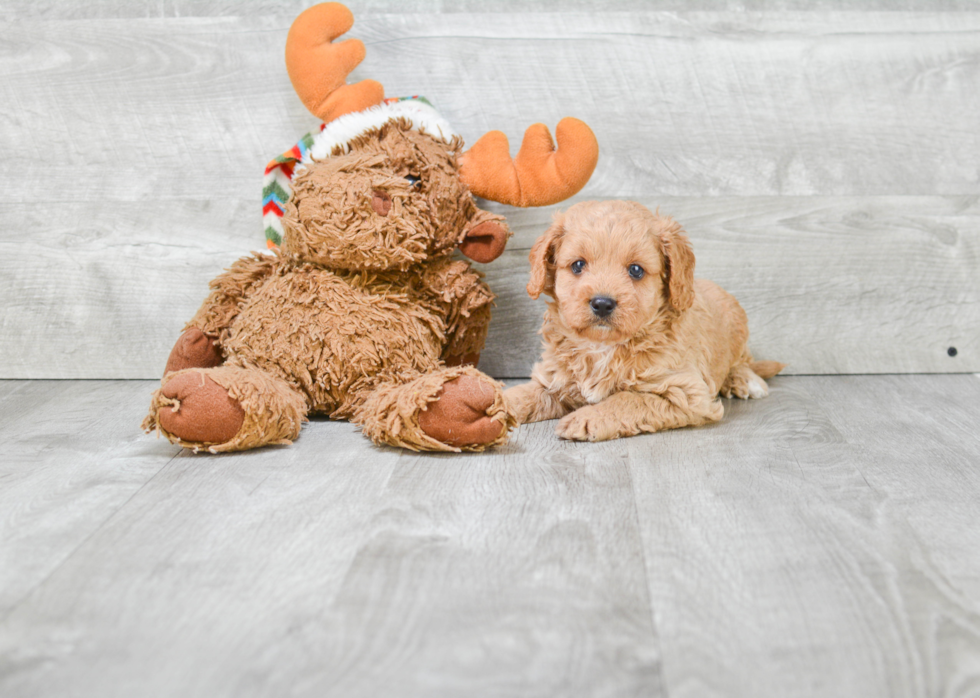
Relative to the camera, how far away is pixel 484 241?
1999 millimetres

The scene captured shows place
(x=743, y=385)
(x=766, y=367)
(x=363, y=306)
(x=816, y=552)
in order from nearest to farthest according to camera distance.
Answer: (x=816, y=552), (x=363, y=306), (x=743, y=385), (x=766, y=367)

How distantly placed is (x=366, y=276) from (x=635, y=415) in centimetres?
69

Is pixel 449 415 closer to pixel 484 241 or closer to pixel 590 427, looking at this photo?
pixel 590 427

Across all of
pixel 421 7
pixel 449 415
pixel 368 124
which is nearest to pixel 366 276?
pixel 368 124

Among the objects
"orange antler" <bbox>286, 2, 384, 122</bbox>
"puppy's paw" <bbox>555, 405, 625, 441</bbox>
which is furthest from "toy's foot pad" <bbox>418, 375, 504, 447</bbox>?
"orange antler" <bbox>286, 2, 384, 122</bbox>

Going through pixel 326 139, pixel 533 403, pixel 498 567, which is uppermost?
pixel 326 139

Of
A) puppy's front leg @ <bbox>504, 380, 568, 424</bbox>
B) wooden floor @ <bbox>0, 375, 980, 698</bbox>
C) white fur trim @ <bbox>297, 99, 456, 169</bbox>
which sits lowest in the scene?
puppy's front leg @ <bbox>504, 380, 568, 424</bbox>

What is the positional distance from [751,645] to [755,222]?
1.54 metres

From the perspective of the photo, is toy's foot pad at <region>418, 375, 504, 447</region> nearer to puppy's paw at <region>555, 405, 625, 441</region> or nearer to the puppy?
the puppy

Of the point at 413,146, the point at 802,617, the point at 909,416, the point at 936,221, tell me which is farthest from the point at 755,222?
the point at 802,617

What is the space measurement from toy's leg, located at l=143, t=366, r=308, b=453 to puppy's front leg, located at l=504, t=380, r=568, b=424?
54 cm

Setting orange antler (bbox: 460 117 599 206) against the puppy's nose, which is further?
orange antler (bbox: 460 117 599 206)

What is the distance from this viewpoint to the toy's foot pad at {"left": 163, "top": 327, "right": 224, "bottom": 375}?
2006 millimetres

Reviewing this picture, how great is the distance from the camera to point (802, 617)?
1.09 m
